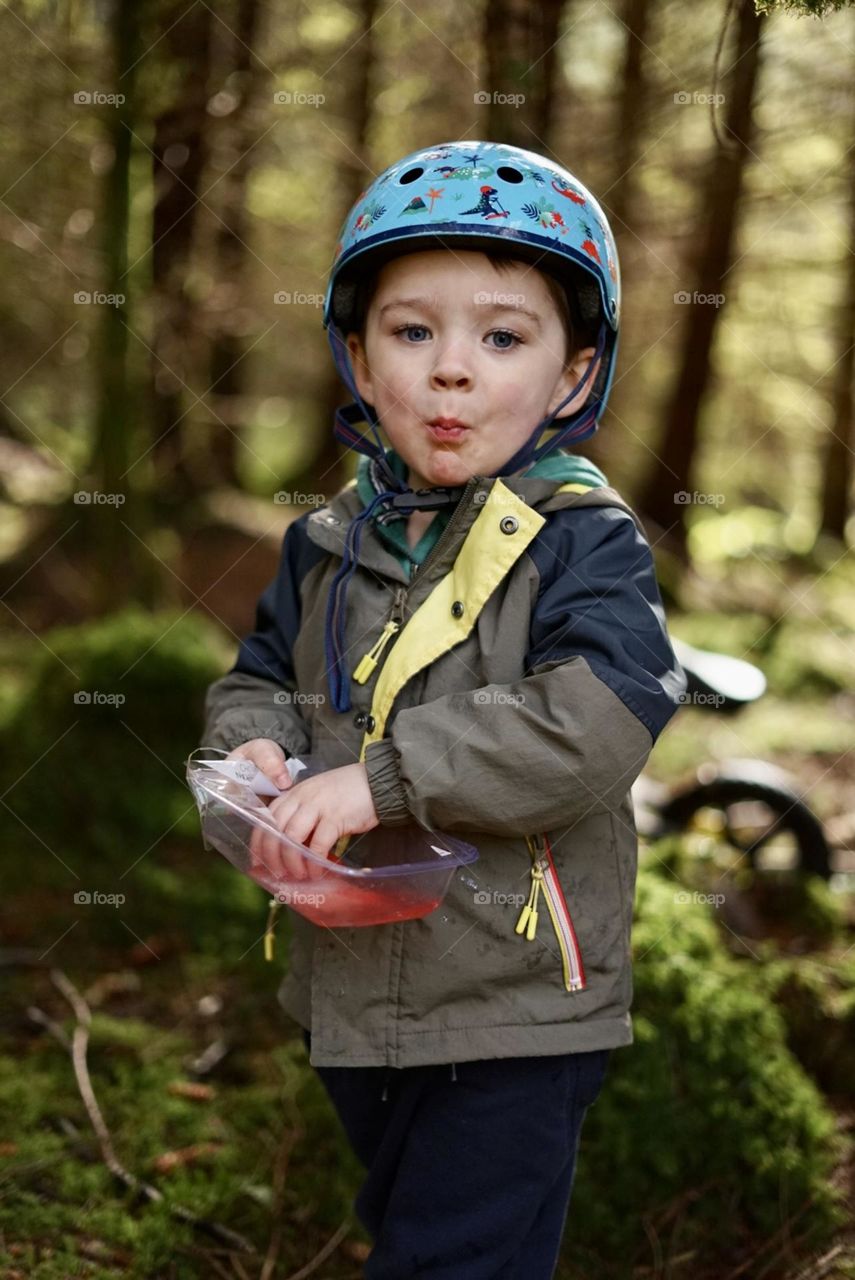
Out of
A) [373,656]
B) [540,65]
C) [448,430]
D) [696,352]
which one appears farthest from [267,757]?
[696,352]

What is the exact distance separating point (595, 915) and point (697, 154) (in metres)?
8.87

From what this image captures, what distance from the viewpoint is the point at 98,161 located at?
5473 mm

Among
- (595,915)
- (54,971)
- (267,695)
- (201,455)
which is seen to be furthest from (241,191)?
(595,915)

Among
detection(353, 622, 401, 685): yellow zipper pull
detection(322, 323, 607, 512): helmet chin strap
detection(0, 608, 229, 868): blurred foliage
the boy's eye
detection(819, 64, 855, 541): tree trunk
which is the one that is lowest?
detection(819, 64, 855, 541): tree trunk

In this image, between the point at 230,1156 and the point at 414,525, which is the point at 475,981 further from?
the point at 230,1156

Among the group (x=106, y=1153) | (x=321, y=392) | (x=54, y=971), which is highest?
(x=106, y=1153)

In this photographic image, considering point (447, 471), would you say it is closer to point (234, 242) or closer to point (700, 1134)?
point (700, 1134)

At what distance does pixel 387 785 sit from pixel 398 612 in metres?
0.38

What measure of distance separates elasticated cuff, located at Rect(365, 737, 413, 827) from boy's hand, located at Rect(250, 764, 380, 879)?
0.04ft

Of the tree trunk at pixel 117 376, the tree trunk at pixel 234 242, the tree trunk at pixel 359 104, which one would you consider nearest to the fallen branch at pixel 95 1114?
the tree trunk at pixel 117 376

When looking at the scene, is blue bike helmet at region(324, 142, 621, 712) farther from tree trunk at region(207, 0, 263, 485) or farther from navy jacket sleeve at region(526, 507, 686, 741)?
tree trunk at region(207, 0, 263, 485)

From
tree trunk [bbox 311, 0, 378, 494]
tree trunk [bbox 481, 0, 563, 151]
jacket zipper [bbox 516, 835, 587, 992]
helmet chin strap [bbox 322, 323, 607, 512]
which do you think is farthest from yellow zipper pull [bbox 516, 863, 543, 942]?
tree trunk [bbox 311, 0, 378, 494]

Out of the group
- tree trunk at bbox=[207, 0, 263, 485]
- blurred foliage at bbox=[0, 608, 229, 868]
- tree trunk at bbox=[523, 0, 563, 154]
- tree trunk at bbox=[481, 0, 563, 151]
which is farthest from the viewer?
tree trunk at bbox=[207, 0, 263, 485]

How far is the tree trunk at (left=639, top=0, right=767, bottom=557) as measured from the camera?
8.41m
